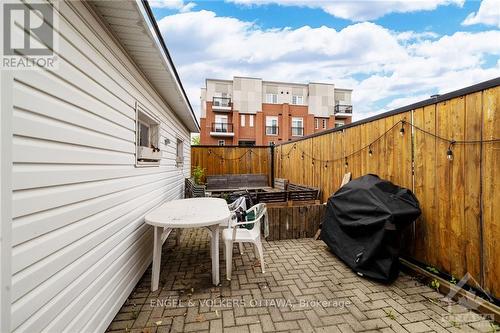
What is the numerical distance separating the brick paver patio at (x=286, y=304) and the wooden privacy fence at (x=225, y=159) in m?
6.29

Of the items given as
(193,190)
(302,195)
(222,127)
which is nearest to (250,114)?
(222,127)

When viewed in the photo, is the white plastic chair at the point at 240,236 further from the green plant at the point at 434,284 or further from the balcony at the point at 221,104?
the balcony at the point at 221,104

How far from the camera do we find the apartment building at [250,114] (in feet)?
71.5

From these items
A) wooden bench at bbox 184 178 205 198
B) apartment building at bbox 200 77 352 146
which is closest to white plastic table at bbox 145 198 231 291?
wooden bench at bbox 184 178 205 198

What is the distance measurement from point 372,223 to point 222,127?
792 inches

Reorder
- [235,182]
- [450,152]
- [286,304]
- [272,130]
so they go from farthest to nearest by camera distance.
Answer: [272,130] → [235,182] → [450,152] → [286,304]

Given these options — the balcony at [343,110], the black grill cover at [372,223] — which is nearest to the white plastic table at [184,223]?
the black grill cover at [372,223]

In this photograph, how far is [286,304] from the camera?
2271mm

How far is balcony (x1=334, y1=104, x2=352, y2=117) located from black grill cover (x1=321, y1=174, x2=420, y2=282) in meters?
24.4

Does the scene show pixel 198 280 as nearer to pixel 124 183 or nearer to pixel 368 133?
pixel 124 183

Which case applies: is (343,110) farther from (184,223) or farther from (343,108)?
(184,223)

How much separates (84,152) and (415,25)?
6.38 meters

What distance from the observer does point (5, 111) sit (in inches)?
38.5

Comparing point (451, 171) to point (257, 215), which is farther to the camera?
point (257, 215)
